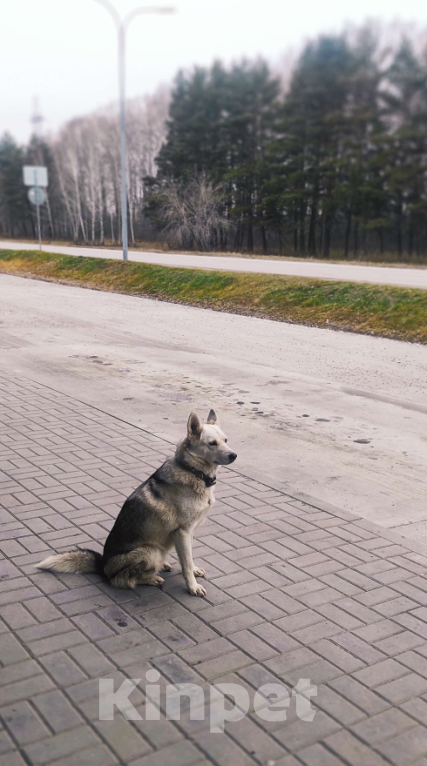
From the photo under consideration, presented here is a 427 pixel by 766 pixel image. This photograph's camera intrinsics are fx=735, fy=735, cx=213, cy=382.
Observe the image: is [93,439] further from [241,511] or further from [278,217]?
[278,217]

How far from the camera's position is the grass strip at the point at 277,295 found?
15930 millimetres

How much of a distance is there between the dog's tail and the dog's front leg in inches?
22.5

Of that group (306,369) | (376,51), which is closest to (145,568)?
(306,369)

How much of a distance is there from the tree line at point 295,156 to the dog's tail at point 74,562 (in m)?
34.6

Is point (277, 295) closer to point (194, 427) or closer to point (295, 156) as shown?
point (194, 427)

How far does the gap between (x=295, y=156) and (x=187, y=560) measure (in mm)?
47358

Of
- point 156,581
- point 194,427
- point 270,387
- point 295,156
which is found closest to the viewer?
point 194,427

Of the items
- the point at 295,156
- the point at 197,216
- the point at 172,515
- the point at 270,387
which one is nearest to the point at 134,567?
the point at 172,515

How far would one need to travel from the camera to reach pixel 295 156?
160 feet

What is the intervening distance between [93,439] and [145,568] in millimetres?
3404

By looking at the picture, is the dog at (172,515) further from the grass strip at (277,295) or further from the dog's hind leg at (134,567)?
the grass strip at (277,295)

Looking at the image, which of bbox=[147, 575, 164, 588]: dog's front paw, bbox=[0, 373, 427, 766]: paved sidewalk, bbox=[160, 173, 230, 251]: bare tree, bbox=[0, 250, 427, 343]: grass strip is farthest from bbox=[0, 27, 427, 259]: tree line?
bbox=[147, 575, 164, 588]: dog's front paw

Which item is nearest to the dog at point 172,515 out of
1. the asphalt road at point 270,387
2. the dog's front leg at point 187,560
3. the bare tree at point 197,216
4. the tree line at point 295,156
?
the dog's front leg at point 187,560

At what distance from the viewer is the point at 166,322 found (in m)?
17.0
